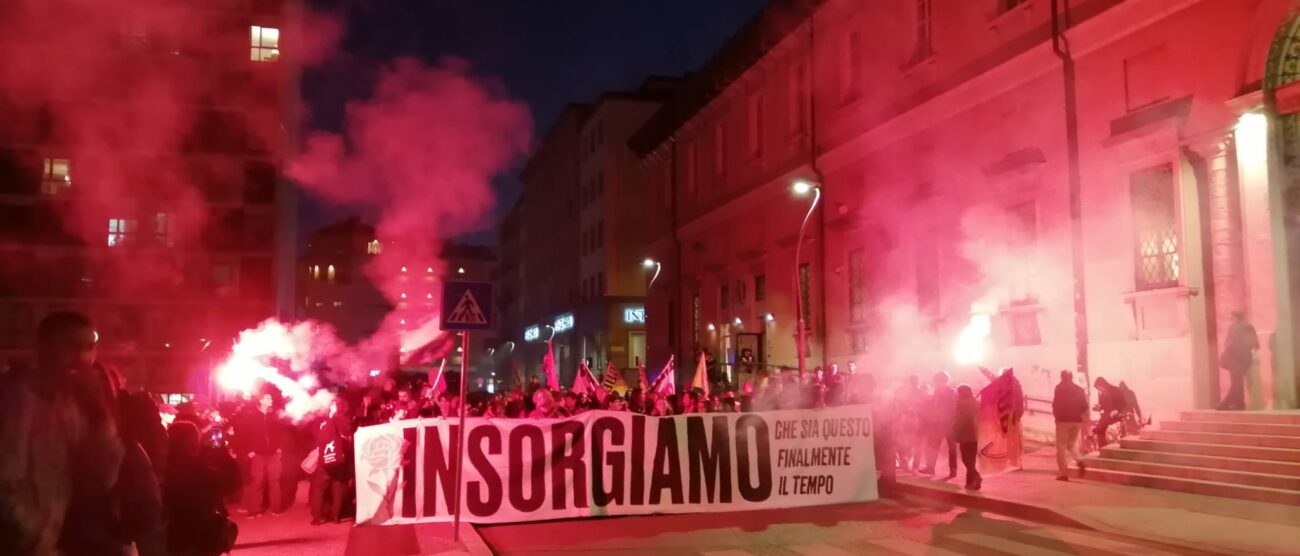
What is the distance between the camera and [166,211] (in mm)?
49969

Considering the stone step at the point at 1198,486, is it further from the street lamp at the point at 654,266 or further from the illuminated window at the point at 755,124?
the street lamp at the point at 654,266

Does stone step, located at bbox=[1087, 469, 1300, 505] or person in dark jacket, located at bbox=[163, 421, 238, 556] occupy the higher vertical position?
person in dark jacket, located at bbox=[163, 421, 238, 556]

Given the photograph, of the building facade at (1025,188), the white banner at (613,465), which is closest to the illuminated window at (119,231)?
the building facade at (1025,188)

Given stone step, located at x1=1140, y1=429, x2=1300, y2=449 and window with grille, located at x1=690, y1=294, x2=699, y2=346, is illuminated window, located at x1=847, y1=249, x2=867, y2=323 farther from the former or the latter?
window with grille, located at x1=690, y1=294, x2=699, y2=346

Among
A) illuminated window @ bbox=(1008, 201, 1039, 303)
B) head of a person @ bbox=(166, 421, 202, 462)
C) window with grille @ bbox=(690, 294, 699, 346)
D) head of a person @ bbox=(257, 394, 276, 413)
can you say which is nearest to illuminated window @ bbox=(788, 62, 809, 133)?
illuminated window @ bbox=(1008, 201, 1039, 303)

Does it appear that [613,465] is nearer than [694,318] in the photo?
Yes

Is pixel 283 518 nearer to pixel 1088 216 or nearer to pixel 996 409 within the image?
pixel 996 409

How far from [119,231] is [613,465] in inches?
1742

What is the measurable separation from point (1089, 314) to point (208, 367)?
1837cm

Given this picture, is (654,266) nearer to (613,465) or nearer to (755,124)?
(755,124)

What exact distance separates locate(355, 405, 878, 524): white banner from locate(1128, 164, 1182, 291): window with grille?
6788 mm

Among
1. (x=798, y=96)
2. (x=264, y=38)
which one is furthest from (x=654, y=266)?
(x=264, y=38)

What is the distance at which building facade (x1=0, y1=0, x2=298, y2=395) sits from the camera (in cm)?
3453

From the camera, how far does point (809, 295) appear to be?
2928 cm
